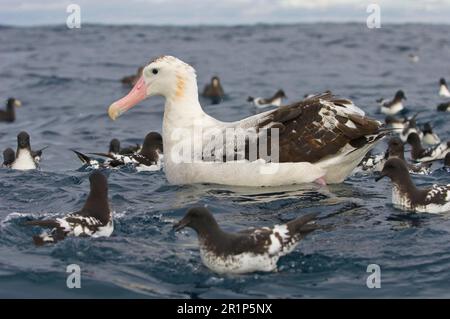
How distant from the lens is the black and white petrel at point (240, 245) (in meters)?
7.47

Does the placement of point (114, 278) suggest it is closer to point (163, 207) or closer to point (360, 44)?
point (163, 207)

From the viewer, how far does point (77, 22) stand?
13.0m

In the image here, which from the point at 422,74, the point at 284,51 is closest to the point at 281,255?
the point at 422,74

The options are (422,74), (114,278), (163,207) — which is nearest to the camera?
(114,278)

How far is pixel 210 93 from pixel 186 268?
19931mm

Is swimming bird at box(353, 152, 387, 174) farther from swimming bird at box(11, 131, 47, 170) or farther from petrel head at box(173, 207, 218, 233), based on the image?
petrel head at box(173, 207, 218, 233)

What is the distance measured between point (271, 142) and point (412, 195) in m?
1.85

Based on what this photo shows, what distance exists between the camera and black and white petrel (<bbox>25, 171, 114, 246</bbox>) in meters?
8.21

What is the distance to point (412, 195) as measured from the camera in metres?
9.93

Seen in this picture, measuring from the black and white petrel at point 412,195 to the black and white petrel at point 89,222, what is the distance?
345 cm

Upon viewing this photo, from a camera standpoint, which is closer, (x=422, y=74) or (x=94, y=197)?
(x=94, y=197)

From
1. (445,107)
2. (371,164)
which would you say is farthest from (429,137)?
(371,164)
